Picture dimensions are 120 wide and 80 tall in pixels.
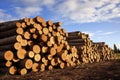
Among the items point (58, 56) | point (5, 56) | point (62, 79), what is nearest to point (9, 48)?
point (5, 56)

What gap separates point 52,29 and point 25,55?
7.81 feet

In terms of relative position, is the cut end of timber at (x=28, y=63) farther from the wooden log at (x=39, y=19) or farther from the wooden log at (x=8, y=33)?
the wooden log at (x=39, y=19)

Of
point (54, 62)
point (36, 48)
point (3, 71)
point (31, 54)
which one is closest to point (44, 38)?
point (36, 48)

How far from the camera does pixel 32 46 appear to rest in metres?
11.4

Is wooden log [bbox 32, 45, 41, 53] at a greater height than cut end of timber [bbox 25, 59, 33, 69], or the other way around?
wooden log [bbox 32, 45, 41, 53]

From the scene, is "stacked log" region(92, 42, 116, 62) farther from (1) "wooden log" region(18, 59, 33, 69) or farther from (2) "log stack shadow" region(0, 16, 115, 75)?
(1) "wooden log" region(18, 59, 33, 69)

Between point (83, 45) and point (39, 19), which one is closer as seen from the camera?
point (39, 19)

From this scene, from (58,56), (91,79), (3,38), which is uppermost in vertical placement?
(3,38)

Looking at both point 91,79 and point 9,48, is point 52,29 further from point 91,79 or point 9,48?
point 91,79

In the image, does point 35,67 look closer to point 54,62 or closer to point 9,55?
point 54,62

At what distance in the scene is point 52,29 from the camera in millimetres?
12742

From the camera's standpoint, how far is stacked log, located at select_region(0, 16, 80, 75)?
1091 centimetres

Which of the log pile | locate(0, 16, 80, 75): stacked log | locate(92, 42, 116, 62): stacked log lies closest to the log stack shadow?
locate(0, 16, 80, 75): stacked log

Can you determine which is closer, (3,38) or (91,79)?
(91,79)
